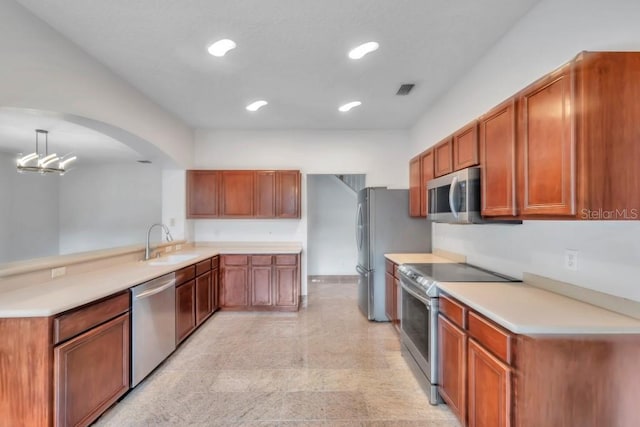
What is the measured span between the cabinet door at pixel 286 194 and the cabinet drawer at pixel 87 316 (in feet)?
8.35

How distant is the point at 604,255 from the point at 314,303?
147 inches

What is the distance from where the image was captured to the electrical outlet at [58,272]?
92.7 inches

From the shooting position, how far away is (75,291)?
80.0 inches

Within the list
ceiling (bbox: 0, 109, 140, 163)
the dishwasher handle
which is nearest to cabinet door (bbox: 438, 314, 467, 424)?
the dishwasher handle

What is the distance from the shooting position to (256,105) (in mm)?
3752

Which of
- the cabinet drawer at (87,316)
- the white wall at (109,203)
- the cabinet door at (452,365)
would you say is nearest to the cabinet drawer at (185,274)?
the cabinet drawer at (87,316)

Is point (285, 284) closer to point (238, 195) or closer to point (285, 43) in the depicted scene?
point (238, 195)

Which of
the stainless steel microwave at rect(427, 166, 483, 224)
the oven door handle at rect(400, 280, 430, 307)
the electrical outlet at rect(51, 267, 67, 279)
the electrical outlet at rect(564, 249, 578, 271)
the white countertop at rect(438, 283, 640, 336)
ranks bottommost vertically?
the oven door handle at rect(400, 280, 430, 307)

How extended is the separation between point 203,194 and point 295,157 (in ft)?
5.12

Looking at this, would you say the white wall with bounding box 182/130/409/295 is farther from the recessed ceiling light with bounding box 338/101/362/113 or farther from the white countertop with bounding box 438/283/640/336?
the white countertop with bounding box 438/283/640/336

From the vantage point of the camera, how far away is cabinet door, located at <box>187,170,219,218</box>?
458 centimetres

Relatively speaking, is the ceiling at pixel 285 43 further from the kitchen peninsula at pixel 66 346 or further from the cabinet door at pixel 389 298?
the cabinet door at pixel 389 298

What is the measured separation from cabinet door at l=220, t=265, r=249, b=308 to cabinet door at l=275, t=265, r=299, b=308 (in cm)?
45

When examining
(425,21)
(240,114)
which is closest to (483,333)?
(425,21)
